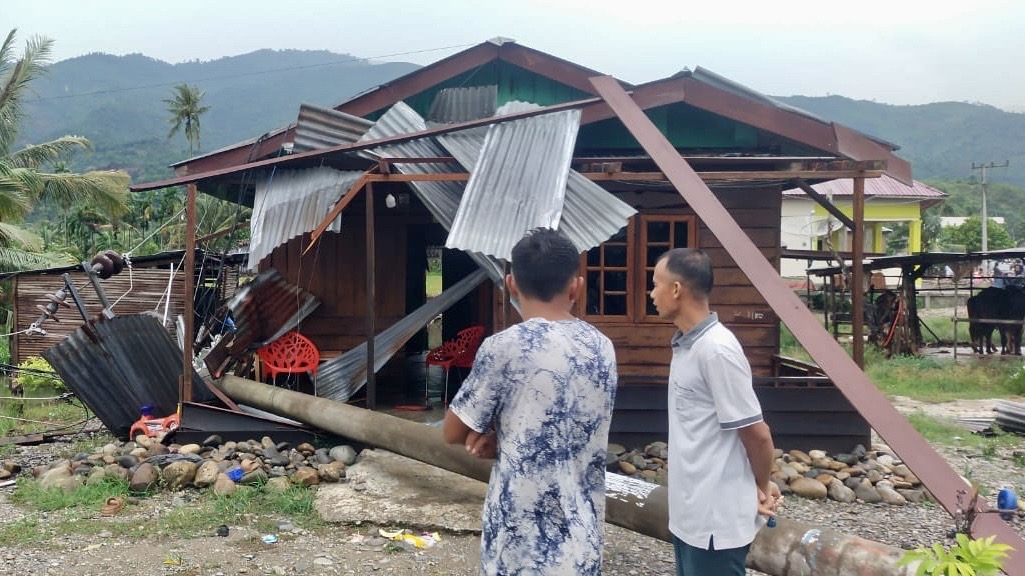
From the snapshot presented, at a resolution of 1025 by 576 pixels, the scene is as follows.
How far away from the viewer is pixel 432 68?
777 cm

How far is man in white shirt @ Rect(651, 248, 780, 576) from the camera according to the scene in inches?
94.6

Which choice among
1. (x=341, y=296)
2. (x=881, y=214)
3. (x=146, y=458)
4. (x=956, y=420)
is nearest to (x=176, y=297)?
(x=341, y=296)

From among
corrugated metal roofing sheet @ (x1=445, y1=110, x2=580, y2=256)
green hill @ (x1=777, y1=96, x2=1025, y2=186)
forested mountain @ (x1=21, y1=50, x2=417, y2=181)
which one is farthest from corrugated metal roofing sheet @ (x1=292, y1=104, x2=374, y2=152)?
green hill @ (x1=777, y1=96, x2=1025, y2=186)

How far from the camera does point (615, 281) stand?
7.46 meters

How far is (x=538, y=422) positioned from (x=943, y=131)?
142897mm

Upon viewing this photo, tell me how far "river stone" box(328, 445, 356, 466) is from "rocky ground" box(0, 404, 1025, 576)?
3.30 feet

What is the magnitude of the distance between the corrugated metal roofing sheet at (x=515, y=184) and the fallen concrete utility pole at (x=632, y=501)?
57.1 inches

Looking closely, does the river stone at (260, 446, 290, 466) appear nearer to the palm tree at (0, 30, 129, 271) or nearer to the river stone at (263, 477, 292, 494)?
the river stone at (263, 477, 292, 494)

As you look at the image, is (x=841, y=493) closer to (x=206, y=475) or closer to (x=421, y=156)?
(x=421, y=156)

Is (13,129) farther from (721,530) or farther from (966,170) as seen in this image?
(966,170)

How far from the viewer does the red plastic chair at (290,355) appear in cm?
766

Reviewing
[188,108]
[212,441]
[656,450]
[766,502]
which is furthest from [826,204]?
[188,108]

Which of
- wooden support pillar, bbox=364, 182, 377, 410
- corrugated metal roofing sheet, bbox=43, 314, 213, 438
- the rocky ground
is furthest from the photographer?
corrugated metal roofing sheet, bbox=43, 314, 213, 438

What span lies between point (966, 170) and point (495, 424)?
108417mm
